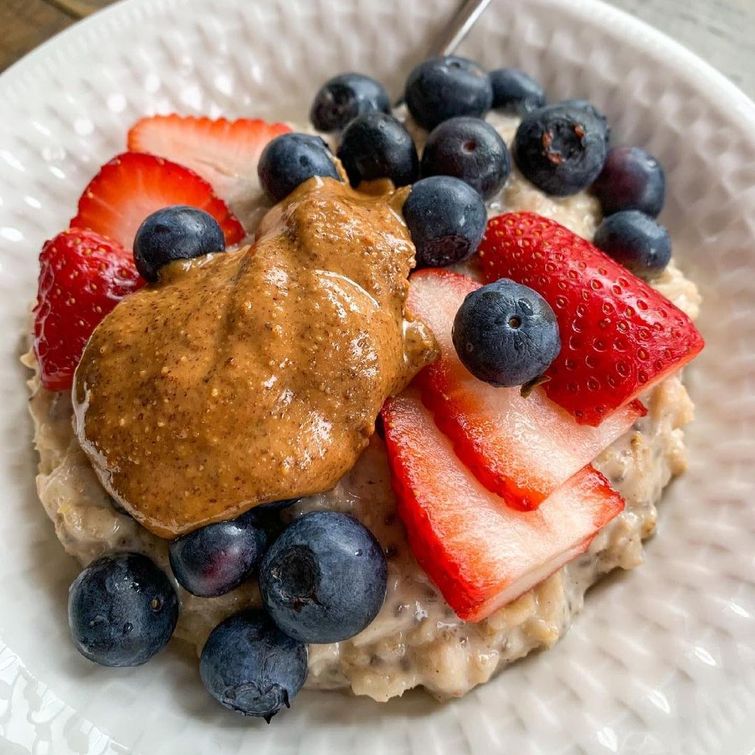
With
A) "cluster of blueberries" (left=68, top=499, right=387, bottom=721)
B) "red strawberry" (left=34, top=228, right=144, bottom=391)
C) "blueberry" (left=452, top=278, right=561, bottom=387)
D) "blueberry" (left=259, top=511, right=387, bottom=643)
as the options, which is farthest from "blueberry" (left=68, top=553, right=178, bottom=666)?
"blueberry" (left=452, top=278, right=561, bottom=387)

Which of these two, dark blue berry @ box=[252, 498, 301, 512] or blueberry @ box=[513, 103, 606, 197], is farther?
blueberry @ box=[513, 103, 606, 197]

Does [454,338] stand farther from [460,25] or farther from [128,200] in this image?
[460,25]

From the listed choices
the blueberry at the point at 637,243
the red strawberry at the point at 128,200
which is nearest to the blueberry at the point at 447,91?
the blueberry at the point at 637,243

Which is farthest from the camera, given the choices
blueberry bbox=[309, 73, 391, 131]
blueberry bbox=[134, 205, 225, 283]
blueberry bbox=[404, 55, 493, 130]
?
blueberry bbox=[309, 73, 391, 131]

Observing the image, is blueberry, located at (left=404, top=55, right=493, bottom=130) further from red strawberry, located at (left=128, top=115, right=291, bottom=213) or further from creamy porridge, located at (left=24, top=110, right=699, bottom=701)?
creamy porridge, located at (left=24, top=110, right=699, bottom=701)

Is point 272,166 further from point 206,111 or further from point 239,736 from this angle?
point 239,736

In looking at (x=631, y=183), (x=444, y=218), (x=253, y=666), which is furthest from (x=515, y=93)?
(x=253, y=666)
